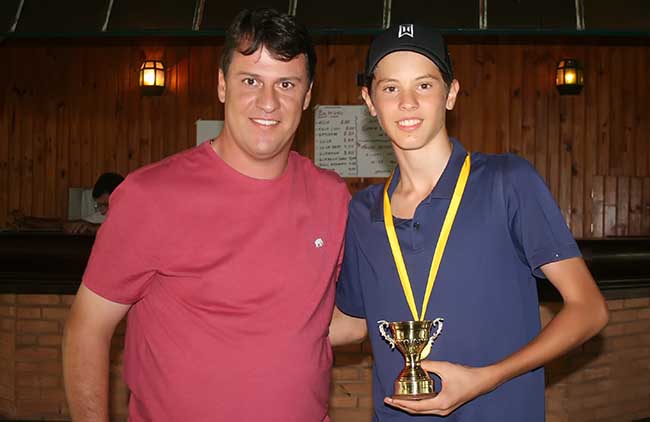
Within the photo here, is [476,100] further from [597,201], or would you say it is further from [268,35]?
[268,35]

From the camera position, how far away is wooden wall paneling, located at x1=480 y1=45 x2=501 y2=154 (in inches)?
318

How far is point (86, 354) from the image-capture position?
2.14 meters

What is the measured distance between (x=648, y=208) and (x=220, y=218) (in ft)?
23.9

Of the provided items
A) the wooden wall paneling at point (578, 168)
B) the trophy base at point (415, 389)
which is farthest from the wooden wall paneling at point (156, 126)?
the trophy base at point (415, 389)

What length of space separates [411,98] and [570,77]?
6.34 meters

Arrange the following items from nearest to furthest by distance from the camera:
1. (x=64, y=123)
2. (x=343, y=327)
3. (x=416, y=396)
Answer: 1. (x=416, y=396)
2. (x=343, y=327)
3. (x=64, y=123)

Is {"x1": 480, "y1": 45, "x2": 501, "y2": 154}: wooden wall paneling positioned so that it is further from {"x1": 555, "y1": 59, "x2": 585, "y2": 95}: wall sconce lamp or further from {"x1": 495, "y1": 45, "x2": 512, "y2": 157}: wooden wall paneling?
{"x1": 555, "y1": 59, "x2": 585, "y2": 95}: wall sconce lamp

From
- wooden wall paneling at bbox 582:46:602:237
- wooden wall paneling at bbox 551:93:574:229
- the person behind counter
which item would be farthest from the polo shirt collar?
wooden wall paneling at bbox 582:46:602:237

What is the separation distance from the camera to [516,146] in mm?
8078

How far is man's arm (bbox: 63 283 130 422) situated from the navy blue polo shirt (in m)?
0.84

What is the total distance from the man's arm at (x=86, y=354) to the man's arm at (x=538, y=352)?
87cm

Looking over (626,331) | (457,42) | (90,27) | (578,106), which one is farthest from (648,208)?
(90,27)

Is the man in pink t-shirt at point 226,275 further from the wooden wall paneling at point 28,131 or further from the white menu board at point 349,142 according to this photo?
the wooden wall paneling at point 28,131

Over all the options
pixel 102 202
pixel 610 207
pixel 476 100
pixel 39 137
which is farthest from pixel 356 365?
pixel 39 137
